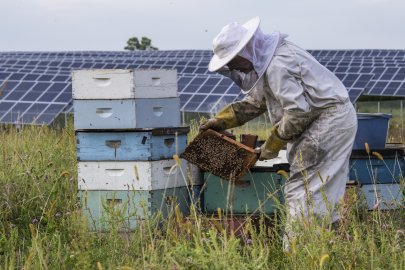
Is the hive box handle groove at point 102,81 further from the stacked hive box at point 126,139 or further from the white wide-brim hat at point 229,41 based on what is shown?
the white wide-brim hat at point 229,41

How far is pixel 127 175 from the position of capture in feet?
20.0

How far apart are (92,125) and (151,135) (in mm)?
536

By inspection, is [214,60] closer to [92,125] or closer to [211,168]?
[211,168]

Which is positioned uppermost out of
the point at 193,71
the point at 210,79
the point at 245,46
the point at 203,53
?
the point at 203,53

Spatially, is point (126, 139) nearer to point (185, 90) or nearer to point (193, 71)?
point (185, 90)

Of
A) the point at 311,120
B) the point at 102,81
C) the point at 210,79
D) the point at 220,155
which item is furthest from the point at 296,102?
the point at 210,79

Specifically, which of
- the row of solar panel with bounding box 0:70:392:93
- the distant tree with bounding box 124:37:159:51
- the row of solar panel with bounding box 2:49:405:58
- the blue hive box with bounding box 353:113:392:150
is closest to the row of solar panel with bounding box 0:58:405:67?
the row of solar panel with bounding box 0:70:392:93

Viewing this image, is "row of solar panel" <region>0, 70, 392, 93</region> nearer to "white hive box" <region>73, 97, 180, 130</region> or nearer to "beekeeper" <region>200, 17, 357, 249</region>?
"white hive box" <region>73, 97, 180, 130</region>

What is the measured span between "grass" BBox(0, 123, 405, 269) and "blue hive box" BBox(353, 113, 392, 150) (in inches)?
21.7

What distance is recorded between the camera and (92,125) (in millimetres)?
6309

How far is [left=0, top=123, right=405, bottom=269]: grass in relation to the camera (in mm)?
A: 4035

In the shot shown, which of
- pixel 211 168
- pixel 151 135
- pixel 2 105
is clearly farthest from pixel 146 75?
pixel 2 105

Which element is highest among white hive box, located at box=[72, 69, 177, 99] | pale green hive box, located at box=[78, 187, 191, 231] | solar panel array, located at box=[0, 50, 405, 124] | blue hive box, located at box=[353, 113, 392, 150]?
solar panel array, located at box=[0, 50, 405, 124]

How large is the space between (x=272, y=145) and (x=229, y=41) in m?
0.82
